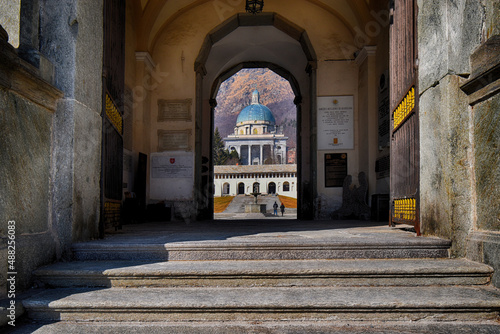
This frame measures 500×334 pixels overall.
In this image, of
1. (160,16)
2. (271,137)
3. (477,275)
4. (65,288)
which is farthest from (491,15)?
(271,137)

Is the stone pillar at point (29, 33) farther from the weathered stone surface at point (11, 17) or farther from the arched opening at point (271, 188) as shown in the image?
the arched opening at point (271, 188)

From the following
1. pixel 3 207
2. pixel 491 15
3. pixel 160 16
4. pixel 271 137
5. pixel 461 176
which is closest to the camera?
pixel 3 207

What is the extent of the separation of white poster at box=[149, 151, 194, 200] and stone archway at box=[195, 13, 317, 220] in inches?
8.7

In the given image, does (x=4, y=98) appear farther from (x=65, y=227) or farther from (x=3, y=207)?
(x=65, y=227)

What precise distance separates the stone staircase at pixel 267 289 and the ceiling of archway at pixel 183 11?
7267mm

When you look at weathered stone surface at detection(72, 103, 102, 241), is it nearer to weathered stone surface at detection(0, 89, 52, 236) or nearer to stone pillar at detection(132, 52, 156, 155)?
weathered stone surface at detection(0, 89, 52, 236)

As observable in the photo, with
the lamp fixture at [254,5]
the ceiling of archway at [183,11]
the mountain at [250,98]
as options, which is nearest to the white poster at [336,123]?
the ceiling of archway at [183,11]

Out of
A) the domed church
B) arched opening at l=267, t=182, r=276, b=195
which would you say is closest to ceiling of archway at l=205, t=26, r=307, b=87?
arched opening at l=267, t=182, r=276, b=195

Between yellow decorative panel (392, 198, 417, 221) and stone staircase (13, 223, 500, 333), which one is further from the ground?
yellow decorative panel (392, 198, 417, 221)

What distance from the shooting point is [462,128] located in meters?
3.52

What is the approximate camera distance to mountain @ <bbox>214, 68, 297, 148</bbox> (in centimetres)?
11744

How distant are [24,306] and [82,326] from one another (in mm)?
483

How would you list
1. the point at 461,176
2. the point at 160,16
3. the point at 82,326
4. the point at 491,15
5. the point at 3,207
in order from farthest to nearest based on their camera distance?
the point at 160,16 → the point at 461,176 → the point at 491,15 → the point at 3,207 → the point at 82,326

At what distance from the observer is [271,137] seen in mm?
80312
